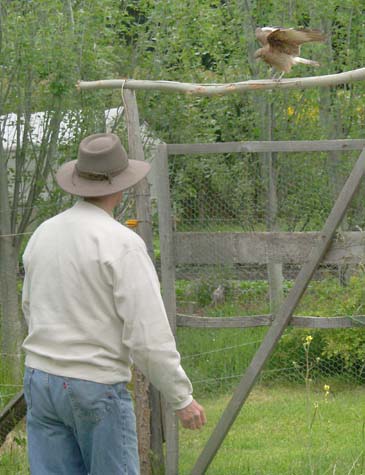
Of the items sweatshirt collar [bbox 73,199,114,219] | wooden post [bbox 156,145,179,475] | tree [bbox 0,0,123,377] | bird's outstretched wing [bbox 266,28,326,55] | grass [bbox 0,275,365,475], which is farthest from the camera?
tree [bbox 0,0,123,377]

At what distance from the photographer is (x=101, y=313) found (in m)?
3.44

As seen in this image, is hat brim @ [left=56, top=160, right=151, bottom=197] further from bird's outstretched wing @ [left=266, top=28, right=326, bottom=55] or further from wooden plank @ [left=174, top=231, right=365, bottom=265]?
bird's outstretched wing @ [left=266, top=28, right=326, bottom=55]

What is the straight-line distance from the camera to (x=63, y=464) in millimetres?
3584

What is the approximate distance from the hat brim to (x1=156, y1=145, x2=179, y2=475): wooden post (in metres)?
0.98

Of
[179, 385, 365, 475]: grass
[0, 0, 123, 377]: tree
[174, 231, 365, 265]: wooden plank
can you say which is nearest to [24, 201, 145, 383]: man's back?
[174, 231, 365, 265]: wooden plank

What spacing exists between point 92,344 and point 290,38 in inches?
86.9

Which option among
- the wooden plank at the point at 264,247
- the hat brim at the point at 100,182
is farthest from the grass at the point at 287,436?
the hat brim at the point at 100,182

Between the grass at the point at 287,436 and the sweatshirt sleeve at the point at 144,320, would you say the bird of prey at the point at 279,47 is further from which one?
the sweatshirt sleeve at the point at 144,320

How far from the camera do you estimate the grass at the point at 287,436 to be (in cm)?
498

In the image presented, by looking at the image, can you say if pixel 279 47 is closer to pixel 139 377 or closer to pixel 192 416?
pixel 139 377

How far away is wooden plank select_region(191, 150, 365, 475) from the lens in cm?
440

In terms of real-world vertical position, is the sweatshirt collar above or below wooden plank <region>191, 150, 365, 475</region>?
above

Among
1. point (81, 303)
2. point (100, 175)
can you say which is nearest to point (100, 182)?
point (100, 175)

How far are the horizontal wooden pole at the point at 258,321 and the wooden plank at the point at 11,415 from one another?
1.12 m
